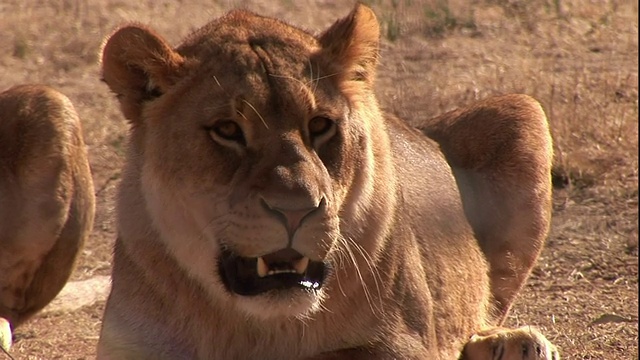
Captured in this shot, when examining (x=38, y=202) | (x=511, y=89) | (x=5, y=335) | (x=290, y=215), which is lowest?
(x=511, y=89)

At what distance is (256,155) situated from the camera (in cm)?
300

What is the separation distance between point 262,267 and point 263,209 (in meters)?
0.18

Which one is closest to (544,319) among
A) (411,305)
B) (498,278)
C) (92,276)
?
(498,278)

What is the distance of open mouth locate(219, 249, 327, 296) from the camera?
299 centimetres

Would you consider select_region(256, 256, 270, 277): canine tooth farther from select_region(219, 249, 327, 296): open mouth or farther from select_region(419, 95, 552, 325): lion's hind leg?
select_region(419, 95, 552, 325): lion's hind leg

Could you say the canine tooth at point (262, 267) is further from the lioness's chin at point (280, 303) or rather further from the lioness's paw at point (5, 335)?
the lioness's paw at point (5, 335)

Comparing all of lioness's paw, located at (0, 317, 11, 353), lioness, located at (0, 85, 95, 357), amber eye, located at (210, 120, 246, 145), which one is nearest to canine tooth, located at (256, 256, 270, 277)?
amber eye, located at (210, 120, 246, 145)

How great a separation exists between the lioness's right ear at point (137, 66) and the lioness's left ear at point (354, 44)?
407 mm

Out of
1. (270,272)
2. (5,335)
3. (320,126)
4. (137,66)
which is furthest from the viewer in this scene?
(5,335)

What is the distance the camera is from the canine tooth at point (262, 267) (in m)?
3.00

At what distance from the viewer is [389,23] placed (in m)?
8.00

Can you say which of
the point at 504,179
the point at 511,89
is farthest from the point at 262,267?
the point at 511,89

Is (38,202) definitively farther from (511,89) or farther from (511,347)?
(511,89)

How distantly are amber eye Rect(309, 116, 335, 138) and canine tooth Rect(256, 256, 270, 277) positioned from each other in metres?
0.34
